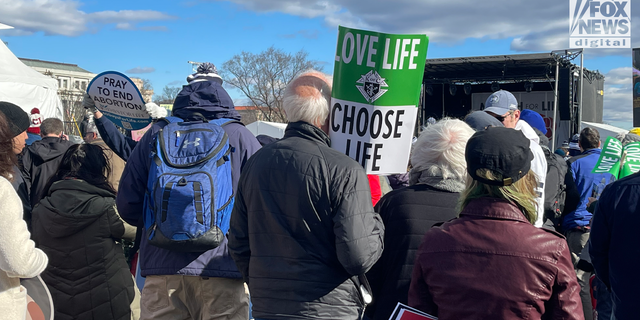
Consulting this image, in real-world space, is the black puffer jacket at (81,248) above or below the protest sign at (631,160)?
below

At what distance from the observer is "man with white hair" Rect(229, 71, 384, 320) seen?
207 cm

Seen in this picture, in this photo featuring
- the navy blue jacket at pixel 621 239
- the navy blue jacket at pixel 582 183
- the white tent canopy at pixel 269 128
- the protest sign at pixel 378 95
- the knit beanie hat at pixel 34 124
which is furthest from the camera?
the white tent canopy at pixel 269 128

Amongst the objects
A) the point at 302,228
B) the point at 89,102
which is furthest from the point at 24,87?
the point at 302,228

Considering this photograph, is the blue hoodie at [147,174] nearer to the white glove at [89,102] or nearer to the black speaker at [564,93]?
the white glove at [89,102]

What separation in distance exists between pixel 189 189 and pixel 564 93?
534 inches

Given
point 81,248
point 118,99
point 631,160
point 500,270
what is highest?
point 118,99

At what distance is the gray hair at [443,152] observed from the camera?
92.0 inches

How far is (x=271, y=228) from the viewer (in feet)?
7.18

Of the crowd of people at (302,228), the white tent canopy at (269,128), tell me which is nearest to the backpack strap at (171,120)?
the crowd of people at (302,228)

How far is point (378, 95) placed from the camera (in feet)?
8.40

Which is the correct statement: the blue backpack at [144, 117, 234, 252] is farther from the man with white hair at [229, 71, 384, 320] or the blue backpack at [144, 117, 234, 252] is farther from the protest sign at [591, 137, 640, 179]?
the protest sign at [591, 137, 640, 179]

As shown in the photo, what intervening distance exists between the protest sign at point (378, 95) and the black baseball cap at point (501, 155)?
786mm

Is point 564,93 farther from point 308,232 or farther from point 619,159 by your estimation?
point 308,232

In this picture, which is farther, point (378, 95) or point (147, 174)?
point (147, 174)
